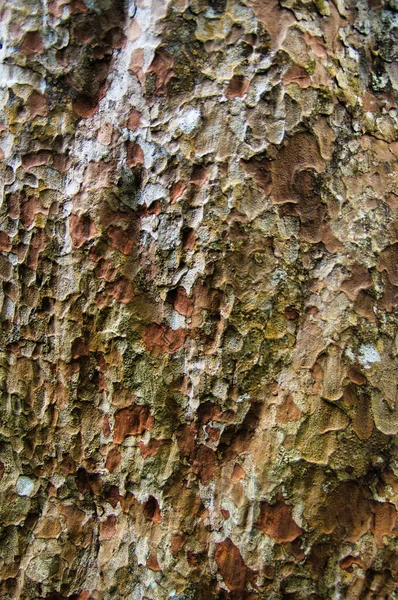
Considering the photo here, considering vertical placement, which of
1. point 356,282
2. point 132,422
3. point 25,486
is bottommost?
point 25,486

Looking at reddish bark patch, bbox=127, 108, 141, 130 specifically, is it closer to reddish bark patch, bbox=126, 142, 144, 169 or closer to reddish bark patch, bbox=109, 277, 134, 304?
reddish bark patch, bbox=126, 142, 144, 169

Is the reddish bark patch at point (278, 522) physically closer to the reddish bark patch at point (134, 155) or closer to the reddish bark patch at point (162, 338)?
the reddish bark patch at point (162, 338)

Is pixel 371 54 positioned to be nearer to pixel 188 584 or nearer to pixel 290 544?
pixel 290 544

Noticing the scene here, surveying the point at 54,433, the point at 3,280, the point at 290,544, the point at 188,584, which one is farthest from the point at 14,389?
the point at 290,544

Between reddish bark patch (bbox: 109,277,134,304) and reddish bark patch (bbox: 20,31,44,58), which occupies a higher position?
reddish bark patch (bbox: 20,31,44,58)

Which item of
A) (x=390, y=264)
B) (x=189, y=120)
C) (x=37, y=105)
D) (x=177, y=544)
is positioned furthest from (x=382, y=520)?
(x=37, y=105)

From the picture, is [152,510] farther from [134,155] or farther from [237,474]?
[134,155]

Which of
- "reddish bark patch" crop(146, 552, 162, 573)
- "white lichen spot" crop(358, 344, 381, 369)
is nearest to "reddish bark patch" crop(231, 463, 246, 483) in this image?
"reddish bark patch" crop(146, 552, 162, 573)
